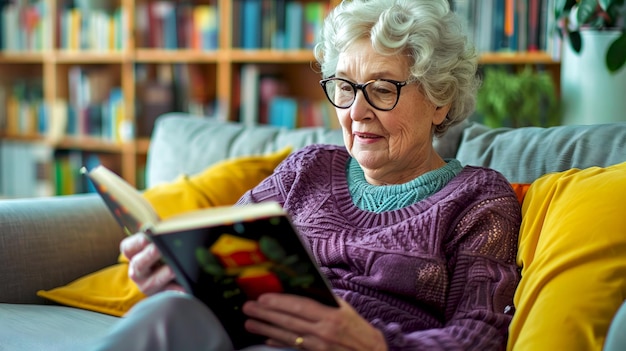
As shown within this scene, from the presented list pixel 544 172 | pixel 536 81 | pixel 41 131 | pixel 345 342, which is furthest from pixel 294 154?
pixel 41 131

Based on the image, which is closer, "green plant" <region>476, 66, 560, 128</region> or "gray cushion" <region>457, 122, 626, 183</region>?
"gray cushion" <region>457, 122, 626, 183</region>

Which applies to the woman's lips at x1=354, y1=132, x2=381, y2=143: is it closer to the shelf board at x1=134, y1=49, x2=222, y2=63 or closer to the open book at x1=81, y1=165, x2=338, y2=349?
the open book at x1=81, y1=165, x2=338, y2=349

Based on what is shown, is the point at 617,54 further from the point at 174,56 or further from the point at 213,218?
the point at 174,56

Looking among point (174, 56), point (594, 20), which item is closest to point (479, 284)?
point (594, 20)

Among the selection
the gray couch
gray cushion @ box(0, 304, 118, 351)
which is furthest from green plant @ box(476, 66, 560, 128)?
gray cushion @ box(0, 304, 118, 351)

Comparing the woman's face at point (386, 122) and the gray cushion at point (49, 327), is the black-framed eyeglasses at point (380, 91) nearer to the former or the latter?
the woman's face at point (386, 122)

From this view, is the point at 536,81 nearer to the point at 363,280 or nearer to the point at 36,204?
the point at 363,280

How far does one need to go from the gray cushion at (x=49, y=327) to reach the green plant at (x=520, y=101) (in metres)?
1.48

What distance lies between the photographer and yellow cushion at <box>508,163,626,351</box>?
4.04 ft

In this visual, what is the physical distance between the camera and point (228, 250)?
3.61 feet

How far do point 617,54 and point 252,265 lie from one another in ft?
4.48

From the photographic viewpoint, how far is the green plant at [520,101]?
2.63 m

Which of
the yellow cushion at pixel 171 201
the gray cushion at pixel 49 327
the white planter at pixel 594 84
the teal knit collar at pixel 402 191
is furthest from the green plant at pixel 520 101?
the gray cushion at pixel 49 327

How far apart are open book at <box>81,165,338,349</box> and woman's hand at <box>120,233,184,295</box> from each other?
0.05 metres
